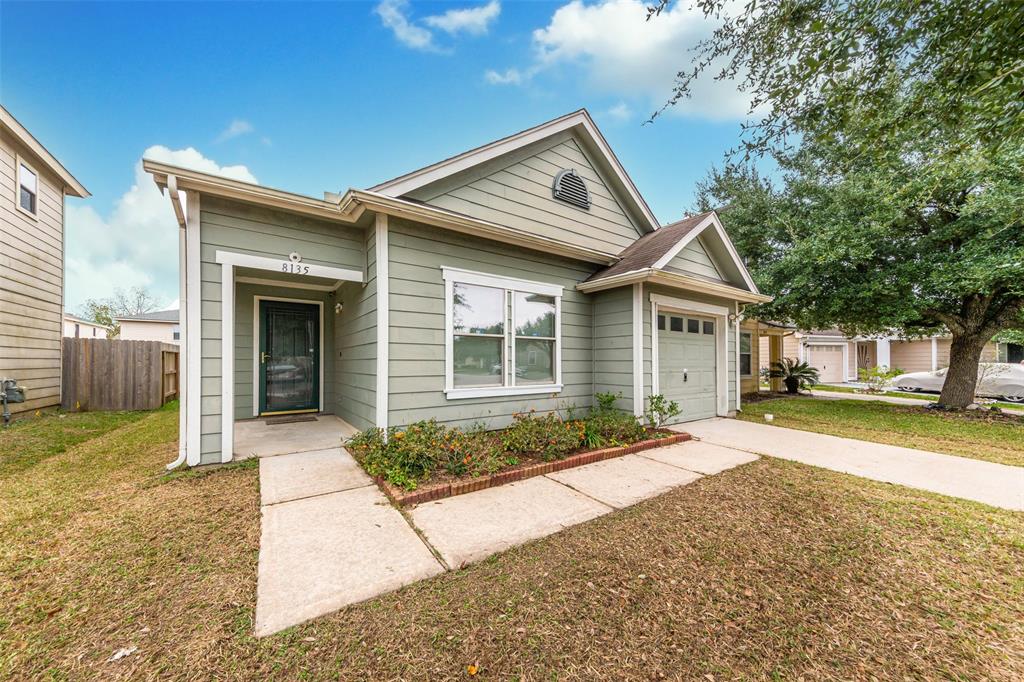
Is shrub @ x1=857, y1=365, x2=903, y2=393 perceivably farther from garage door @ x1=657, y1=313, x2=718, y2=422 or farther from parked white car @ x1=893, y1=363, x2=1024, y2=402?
A: garage door @ x1=657, y1=313, x2=718, y2=422

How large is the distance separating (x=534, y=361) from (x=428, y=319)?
194cm

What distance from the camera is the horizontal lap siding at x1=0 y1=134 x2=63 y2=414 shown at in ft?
22.0

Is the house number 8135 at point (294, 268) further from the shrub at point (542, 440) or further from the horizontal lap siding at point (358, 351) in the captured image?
the shrub at point (542, 440)

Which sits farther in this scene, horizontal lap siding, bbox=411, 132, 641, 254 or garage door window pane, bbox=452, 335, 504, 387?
horizontal lap siding, bbox=411, 132, 641, 254

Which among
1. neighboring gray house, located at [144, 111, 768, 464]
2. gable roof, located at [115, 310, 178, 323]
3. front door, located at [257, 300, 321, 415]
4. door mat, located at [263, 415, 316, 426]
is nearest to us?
neighboring gray house, located at [144, 111, 768, 464]

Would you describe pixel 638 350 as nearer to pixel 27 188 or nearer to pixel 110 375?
pixel 110 375

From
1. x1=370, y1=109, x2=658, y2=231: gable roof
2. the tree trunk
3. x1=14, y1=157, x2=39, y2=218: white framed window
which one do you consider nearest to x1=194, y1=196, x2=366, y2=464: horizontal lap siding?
x1=370, y1=109, x2=658, y2=231: gable roof

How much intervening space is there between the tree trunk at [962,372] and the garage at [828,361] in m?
10.7

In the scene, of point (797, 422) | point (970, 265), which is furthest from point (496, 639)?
point (970, 265)

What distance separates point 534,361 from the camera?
6188 millimetres

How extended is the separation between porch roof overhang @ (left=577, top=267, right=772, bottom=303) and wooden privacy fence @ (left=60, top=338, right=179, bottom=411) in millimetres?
9722

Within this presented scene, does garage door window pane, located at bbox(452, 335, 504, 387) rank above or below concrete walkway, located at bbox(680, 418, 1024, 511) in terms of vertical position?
above

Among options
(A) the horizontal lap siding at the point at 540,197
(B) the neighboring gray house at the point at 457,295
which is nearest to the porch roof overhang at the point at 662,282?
(B) the neighboring gray house at the point at 457,295

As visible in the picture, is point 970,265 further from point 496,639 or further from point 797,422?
point 496,639
